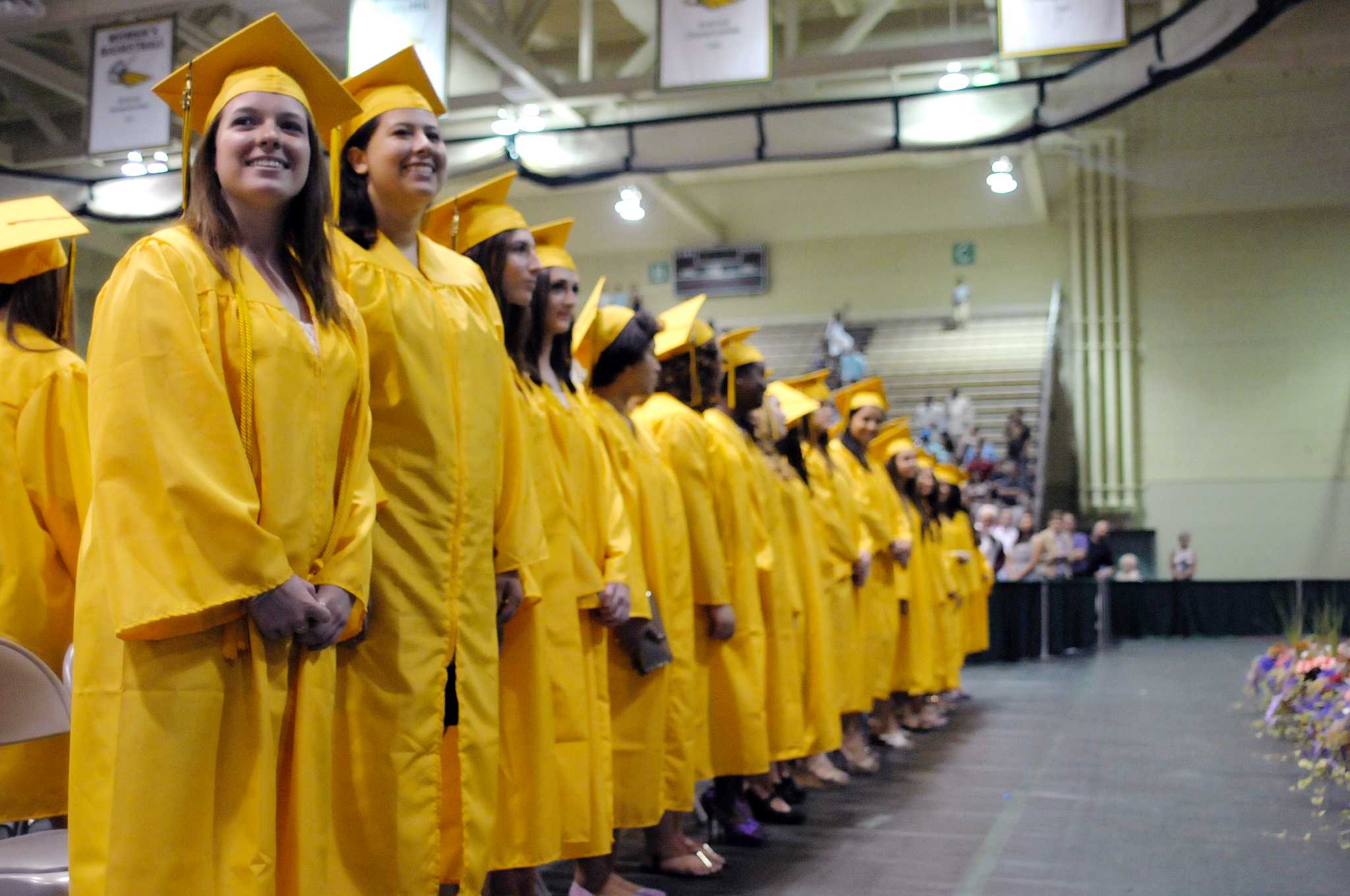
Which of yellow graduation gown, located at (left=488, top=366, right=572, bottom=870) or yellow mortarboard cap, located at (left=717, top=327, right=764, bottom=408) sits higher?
yellow mortarboard cap, located at (left=717, top=327, right=764, bottom=408)

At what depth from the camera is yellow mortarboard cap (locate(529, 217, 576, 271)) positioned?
3.83 m

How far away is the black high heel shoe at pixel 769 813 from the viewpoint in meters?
5.37

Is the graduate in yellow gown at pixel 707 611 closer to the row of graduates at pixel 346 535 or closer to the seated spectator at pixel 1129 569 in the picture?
the row of graduates at pixel 346 535

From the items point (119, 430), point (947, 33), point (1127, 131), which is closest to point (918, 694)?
point (119, 430)

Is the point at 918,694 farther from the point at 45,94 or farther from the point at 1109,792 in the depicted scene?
the point at 45,94

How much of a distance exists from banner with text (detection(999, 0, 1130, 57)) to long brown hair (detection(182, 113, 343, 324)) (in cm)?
713

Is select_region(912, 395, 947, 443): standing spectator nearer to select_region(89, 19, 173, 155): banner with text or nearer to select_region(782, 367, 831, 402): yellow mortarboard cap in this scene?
select_region(89, 19, 173, 155): banner with text

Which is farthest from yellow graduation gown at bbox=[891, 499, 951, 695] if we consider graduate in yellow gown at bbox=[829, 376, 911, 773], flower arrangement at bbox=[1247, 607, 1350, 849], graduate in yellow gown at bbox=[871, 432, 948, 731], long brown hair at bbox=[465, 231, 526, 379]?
long brown hair at bbox=[465, 231, 526, 379]

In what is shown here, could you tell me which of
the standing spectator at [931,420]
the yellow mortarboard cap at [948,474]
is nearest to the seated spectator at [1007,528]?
the standing spectator at [931,420]

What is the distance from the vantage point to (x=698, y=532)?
181 inches

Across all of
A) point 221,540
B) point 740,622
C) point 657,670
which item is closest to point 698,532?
point 740,622

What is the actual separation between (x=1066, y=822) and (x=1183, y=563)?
49.6 ft

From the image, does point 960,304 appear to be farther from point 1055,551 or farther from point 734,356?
point 734,356

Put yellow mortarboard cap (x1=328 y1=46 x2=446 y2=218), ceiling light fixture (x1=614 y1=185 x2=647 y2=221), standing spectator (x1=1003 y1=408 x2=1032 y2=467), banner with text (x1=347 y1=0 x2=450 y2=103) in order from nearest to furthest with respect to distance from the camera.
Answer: yellow mortarboard cap (x1=328 y1=46 x2=446 y2=218) < banner with text (x1=347 y1=0 x2=450 y2=103) < ceiling light fixture (x1=614 y1=185 x2=647 y2=221) < standing spectator (x1=1003 y1=408 x2=1032 y2=467)
